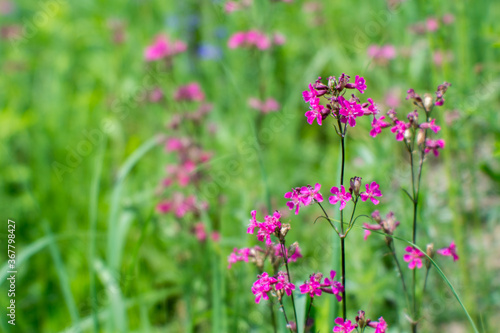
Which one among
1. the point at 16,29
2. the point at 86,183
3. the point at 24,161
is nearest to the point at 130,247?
the point at 86,183

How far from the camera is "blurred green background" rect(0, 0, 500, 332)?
1.96 meters

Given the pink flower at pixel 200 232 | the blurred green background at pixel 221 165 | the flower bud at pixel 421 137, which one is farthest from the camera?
the pink flower at pixel 200 232

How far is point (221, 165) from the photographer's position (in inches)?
121

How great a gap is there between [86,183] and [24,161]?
0.81m

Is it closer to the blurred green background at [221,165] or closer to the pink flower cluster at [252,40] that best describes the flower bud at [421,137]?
the blurred green background at [221,165]

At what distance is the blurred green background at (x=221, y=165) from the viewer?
1955 mm

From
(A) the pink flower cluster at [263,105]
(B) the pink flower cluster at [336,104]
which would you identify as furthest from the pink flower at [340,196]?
(A) the pink flower cluster at [263,105]

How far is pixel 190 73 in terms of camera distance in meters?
4.43

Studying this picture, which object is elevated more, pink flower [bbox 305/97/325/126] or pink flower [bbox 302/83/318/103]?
pink flower [bbox 302/83/318/103]

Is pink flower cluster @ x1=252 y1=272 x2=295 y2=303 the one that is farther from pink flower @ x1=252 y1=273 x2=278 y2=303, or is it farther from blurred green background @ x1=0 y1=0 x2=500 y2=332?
blurred green background @ x1=0 y1=0 x2=500 y2=332

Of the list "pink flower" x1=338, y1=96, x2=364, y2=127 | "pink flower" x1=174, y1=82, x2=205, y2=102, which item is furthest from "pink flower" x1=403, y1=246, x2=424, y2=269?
"pink flower" x1=174, y1=82, x2=205, y2=102

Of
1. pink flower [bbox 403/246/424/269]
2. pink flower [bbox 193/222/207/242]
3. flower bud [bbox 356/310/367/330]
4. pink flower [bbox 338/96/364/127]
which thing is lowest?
flower bud [bbox 356/310/367/330]

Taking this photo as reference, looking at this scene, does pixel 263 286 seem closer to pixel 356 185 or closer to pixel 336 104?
pixel 356 185

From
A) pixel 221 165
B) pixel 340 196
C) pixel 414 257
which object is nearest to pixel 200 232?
pixel 221 165
